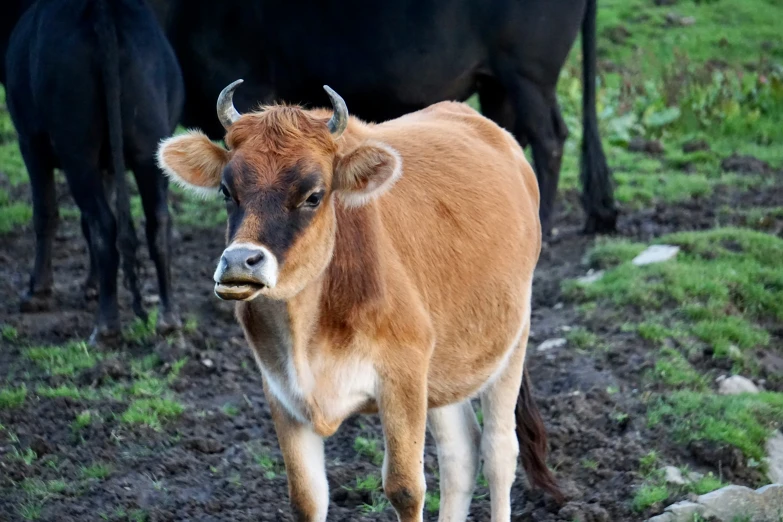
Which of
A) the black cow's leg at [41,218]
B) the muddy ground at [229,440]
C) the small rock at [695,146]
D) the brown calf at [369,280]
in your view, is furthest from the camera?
the small rock at [695,146]

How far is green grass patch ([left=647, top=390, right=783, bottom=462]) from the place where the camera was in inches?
222

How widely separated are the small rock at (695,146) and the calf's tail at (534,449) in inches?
311

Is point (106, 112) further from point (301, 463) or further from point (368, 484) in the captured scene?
point (301, 463)

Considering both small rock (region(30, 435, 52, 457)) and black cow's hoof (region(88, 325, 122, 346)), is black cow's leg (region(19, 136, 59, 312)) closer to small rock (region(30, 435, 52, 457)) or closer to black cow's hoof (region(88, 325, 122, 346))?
black cow's hoof (region(88, 325, 122, 346))

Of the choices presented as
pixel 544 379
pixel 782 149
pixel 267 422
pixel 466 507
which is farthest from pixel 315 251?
pixel 782 149

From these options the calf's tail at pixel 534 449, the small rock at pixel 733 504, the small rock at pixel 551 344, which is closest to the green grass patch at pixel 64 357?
the small rock at pixel 551 344

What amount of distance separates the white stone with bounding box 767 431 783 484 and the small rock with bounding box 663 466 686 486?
21.4 inches

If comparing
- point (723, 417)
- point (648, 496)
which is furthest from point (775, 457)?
point (648, 496)

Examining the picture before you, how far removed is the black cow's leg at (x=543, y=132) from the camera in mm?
8969

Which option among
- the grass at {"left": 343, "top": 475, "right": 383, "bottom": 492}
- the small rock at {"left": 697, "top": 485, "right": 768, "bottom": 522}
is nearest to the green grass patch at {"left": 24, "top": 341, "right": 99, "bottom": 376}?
the grass at {"left": 343, "top": 475, "right": 383, "bottom": 492}

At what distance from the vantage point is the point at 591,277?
823cm

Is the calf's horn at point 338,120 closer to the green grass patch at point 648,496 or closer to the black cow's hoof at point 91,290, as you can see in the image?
the green grass patch at point 648,496

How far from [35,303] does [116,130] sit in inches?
67.7

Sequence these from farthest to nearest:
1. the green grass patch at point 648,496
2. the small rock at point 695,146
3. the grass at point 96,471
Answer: the small rock at point 695,146 → the grass at point 96,471 → the green grass patch at point 648,496
